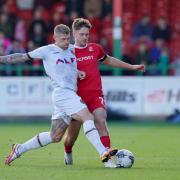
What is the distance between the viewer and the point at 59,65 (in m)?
11.5

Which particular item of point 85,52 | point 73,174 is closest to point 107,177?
point 73,174

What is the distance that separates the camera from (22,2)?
88.8 feet

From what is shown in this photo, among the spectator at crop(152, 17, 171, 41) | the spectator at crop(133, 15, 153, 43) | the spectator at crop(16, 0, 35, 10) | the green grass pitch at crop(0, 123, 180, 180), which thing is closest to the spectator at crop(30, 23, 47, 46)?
the spectator at crop(16, 0, 35, 10)

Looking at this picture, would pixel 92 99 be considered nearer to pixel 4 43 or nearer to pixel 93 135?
pixel 93 135

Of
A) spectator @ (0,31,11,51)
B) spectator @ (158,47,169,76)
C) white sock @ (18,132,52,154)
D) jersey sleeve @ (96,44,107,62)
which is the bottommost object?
spectator @ (158,47,169,76)

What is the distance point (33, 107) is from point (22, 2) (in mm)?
6035

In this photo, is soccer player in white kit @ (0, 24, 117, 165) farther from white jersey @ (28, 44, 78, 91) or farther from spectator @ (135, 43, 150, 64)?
spectator @ (135, 43, 150, 64)

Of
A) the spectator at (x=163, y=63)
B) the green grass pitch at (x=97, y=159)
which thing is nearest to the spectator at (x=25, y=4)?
the spectator at (x=163, y=63)

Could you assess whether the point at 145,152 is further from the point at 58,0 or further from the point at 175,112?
the point at 58,0

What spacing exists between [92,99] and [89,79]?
290 mm

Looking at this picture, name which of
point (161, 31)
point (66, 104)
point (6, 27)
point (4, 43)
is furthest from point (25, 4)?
point (66, 104)

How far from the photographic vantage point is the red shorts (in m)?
11.6

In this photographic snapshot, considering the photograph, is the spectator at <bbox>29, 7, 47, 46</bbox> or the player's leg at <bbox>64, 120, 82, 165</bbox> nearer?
the player's leg at <bbox>64, 120, 82, 165</bbox>

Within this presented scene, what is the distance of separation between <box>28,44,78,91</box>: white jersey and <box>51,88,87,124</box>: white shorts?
0.31 feet
